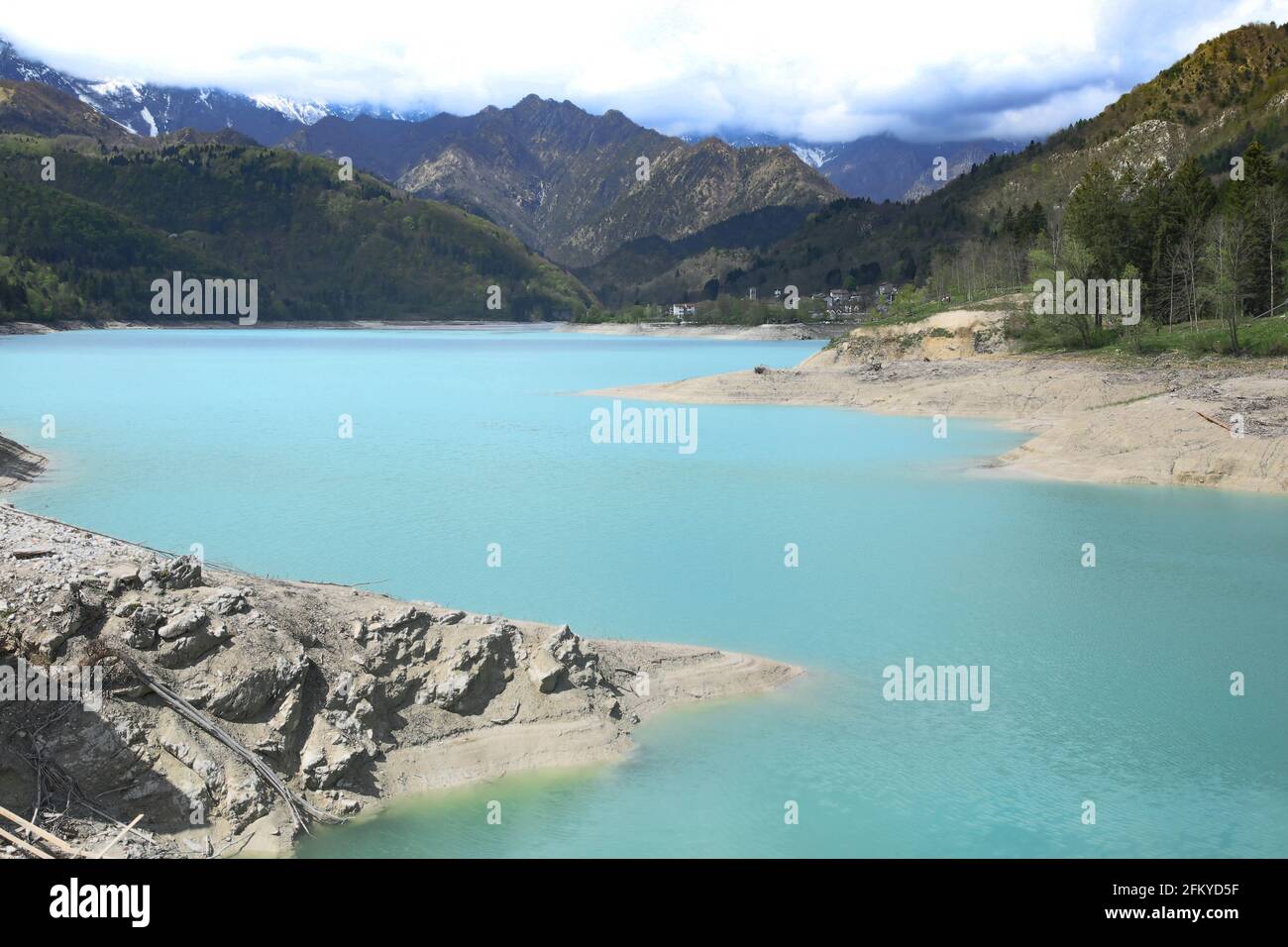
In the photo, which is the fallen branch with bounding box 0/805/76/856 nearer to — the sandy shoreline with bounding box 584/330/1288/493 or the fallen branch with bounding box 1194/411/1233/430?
the sandy shoreline with bounding box 584/330/1288/493

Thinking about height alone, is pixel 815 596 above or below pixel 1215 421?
below

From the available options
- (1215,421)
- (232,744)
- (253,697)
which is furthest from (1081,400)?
(232,744)

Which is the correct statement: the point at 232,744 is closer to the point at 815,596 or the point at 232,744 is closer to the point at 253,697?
the point at 253,697

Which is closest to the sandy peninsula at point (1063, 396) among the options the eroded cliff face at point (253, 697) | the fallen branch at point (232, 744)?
the eroded cliff face at point (253, 697)

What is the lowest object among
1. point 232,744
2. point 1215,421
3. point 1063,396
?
point 232,744

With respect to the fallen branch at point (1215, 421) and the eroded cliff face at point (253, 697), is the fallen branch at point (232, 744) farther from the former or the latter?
the fallen branch at point (1215, 421)

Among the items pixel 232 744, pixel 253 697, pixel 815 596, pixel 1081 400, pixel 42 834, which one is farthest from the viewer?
pixel 1081 400
